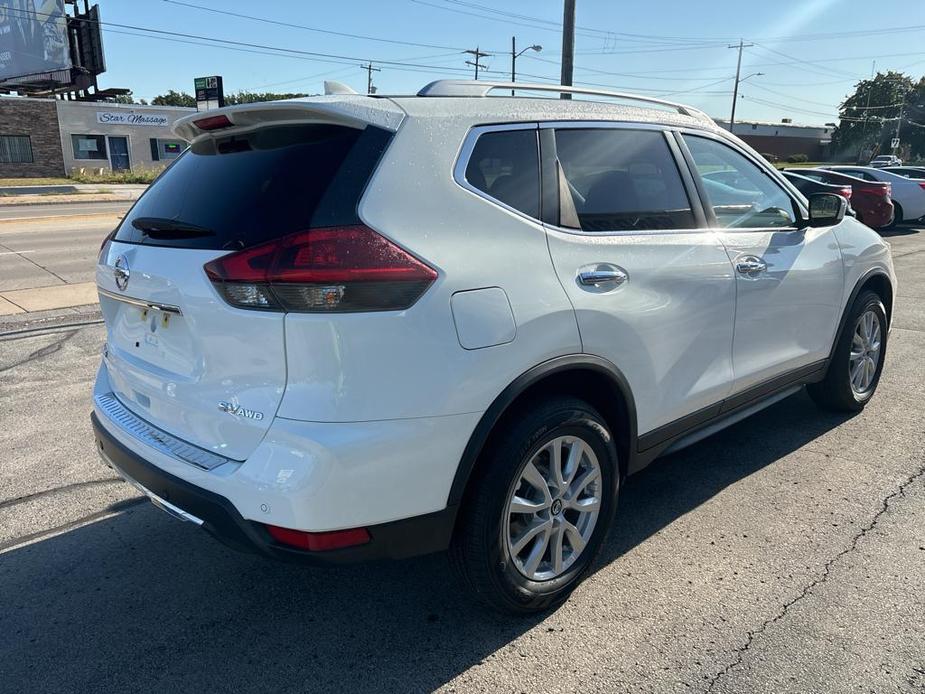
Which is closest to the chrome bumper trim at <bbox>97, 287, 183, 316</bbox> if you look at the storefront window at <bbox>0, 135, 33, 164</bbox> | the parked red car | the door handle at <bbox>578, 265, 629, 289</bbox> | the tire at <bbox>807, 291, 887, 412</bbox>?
the door handle at <bbox>578, 265, 629, 289</bbox>

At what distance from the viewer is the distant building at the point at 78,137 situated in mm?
40344

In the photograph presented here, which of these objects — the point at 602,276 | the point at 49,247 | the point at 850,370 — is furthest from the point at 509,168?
the point at 49,247

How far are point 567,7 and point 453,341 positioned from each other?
51.2ft

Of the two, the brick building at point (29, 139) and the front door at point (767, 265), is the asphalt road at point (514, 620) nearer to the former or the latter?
the front door at point (767, 265)

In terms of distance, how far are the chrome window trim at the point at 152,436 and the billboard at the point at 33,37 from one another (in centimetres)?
4821

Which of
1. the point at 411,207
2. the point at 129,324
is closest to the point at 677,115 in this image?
the point at 411,207

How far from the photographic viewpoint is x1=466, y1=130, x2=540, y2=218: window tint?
2.53 metres

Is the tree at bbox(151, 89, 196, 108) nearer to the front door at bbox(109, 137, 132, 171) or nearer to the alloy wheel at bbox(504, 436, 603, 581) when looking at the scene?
the front door at bbox(109, 137, 132, 171)

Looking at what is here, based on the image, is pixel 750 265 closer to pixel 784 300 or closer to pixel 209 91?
pixel 784 300

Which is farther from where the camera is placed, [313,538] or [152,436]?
[152,436]

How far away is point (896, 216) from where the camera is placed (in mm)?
18203

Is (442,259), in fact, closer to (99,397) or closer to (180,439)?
(180,439)

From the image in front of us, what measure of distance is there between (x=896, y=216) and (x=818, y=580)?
1837 cm

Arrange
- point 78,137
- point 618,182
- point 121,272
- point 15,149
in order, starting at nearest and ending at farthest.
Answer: point 121,272 → point 618,182 → point 15,149 → point 78,137
